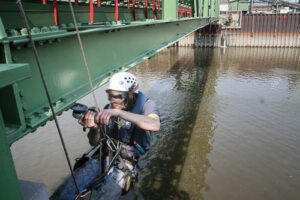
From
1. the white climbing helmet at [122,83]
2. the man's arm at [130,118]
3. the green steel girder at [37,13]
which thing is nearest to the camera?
the man's arm at [130,118]

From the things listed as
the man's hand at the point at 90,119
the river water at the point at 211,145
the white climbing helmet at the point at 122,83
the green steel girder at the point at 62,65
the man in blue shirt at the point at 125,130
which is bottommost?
the river water at the point at 211,145

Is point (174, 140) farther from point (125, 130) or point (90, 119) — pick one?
point (90, 119)

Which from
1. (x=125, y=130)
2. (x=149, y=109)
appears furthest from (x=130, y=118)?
(x=125, y=130)

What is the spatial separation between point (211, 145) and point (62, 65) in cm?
690

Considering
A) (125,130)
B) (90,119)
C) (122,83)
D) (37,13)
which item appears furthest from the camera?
(37,13)

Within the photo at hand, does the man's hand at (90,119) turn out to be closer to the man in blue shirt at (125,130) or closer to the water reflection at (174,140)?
the man in blue shirt at (125,130)

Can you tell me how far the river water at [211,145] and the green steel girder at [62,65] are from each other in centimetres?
396

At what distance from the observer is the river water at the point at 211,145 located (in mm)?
6469

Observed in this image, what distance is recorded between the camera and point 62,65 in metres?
2.76

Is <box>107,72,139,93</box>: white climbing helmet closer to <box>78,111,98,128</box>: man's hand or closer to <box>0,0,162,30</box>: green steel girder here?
<box>78,111,98,128</box>: man's hand

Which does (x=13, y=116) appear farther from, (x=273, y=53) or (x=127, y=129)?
(x=273, y=53)

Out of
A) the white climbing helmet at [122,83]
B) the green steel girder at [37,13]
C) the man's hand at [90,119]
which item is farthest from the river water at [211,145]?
the green steel girder at [37,13]

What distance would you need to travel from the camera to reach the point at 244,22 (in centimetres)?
3012

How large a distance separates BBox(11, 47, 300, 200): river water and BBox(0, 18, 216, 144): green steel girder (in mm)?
3963
